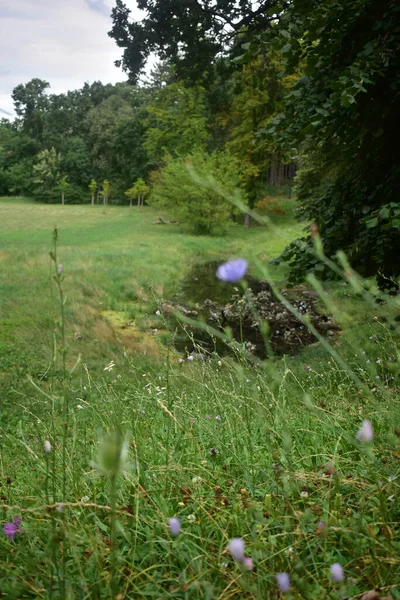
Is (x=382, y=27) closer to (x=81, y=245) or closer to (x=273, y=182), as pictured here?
(x=81, y=245)

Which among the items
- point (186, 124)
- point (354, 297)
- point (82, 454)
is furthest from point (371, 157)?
point (186, 124)

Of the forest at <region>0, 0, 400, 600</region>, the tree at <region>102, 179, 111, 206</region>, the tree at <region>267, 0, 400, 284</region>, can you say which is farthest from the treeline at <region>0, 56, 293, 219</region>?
the tree at <region>267, 0, 400, 284</region>

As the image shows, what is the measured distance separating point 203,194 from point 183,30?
18.9 meters

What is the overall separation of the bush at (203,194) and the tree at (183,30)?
17216 mm

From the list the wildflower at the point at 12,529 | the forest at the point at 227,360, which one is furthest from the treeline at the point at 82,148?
the wildflower at the point at 12,529

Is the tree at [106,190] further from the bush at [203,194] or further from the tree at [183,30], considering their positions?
the tree at [183,30]

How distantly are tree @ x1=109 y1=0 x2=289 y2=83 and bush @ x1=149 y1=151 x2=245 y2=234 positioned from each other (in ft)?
56.5

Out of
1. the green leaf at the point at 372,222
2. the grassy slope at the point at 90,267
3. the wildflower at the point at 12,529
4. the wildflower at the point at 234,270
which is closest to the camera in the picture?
the wildflower at the point at 234,270

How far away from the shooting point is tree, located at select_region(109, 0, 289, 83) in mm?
8430

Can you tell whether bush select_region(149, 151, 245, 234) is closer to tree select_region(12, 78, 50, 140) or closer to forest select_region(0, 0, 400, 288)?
forest select_region(0, 0, 400, 288)

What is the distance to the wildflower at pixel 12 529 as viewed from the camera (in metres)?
1.56

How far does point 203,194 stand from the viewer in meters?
27.4

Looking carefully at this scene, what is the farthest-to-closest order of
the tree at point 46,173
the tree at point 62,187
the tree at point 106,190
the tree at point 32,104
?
the tree at point 32,104
the tree at point 106,190
the tree at point 46,173
the tree at point 62,187

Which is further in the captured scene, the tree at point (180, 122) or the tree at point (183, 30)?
the tree at point (180, 122)
